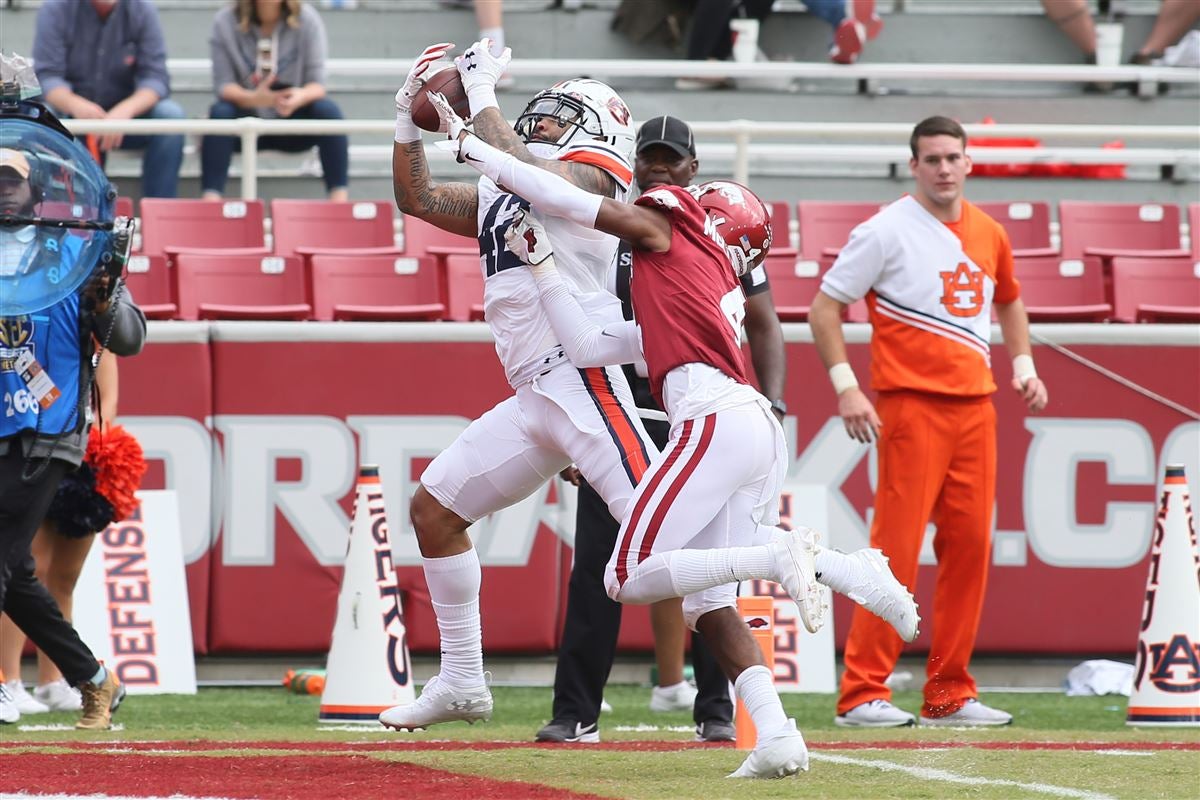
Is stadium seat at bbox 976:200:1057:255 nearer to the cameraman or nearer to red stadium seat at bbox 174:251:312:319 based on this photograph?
red stadium seat at bbox 174:251:312:319

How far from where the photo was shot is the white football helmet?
16.8ft

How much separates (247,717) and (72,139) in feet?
7.69

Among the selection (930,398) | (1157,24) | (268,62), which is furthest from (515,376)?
(1157,24)

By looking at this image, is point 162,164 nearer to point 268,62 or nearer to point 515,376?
point 268,62

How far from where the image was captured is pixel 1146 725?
6.85 meters

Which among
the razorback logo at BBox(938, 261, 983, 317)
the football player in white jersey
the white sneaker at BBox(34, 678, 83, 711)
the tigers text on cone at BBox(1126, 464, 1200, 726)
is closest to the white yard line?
the football player in white jersey

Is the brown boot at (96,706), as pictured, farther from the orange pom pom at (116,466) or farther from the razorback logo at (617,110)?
the razorback logo at (617,110)

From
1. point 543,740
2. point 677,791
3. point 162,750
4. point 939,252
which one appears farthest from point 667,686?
point 677,791

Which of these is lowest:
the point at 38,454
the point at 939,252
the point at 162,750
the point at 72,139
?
the point at 162,750

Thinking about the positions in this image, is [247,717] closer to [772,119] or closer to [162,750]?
[162,750]

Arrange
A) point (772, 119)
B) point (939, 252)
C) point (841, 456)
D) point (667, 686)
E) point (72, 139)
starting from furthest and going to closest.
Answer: point (772, 119) < point (841, 456) < point (667, 686) < point (939, 252) < point (72, 139)

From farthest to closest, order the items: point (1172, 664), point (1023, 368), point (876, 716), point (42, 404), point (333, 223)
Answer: point (333, 223) < point (1172, 664) < point (1023, 368) < point (876, 716) < point (42, 404)

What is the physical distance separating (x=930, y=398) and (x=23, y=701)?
346 centimetres

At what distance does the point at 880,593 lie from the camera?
4570mm
